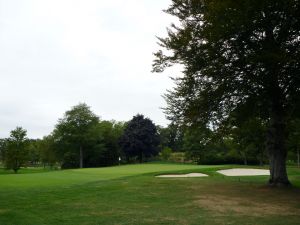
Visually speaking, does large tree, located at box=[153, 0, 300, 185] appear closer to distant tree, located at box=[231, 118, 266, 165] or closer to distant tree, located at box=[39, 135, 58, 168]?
distant tree, located at box=[231, 118, 266, 165]

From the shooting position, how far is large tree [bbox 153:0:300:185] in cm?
1669

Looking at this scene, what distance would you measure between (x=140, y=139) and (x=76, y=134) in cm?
1495

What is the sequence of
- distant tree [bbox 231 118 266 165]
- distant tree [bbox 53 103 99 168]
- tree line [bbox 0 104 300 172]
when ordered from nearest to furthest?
distant tree [bbox 231 118 266 165] < tree line [bbox 0 104 300 172] < distant tree [bbox 53 103 99 168]

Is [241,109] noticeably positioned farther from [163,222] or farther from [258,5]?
[163,222]

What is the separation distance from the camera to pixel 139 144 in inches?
3588

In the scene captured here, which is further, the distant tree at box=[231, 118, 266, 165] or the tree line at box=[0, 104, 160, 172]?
the tree line at box=[0, 104, 160, 172]

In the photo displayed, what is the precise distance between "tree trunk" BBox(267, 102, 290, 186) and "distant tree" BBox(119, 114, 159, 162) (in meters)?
69.5

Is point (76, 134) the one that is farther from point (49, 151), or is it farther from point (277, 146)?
point (277, 146)

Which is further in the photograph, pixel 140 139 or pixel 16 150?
pixel 140 139

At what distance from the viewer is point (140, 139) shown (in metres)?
92.2

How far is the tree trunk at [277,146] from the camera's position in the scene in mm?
21438

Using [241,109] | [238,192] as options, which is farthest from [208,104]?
[238,192]

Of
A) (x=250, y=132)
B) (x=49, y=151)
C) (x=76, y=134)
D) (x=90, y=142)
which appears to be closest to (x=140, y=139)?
(x=90, y=142)

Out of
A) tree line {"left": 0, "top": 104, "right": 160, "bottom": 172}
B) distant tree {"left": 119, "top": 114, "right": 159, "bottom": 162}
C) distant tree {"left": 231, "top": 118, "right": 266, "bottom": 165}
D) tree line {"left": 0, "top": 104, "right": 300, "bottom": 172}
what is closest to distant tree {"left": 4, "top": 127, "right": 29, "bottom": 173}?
tree line {"left": 0, "top": 104, "right": 300, "bottom": 172}
